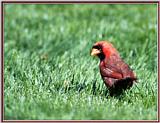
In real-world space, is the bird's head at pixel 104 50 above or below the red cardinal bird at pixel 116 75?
above

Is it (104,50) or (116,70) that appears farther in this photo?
(104,50)

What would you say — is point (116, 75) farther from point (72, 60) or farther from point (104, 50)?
point (72, 60)

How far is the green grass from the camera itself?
5941mm

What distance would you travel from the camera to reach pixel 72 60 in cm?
799

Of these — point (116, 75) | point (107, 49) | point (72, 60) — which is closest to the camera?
point (116, 75)

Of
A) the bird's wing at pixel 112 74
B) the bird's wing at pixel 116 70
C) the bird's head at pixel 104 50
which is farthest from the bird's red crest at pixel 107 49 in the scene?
the bird's wing at pixel 112 74

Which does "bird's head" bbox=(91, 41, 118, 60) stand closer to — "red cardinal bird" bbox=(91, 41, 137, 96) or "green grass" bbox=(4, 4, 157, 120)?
"red cardinal bird" bbox=(91, 41, 137, 96)

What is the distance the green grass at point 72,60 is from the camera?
594cm

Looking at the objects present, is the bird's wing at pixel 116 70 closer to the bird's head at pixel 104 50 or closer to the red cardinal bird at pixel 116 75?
the red cardinal bird at pixel 116 75

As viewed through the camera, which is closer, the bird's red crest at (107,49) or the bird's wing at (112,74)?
the bird's wing at (112,74)

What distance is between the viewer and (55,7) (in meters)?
12.0

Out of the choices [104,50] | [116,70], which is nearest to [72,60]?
[104,50]

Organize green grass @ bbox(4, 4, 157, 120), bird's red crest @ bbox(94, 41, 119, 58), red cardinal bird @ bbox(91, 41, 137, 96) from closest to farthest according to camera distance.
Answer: green grass @ bbox(4, 4, 157, 120) < red cardinal bird @ bbox(91, 41, 137, 96) < bird's red crest @ bbox(94, 41, 119, 58)

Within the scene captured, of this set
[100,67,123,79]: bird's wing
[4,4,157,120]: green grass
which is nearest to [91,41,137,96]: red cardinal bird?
[100,67,123,79]: bird's wing
